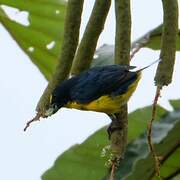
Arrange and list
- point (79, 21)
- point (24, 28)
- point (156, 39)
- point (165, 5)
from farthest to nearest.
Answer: point (24, 28) < point (156, 39) < point (79, 21) < point (165, 5)

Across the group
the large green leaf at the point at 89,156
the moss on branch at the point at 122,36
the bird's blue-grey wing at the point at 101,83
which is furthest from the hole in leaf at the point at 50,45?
the moss on branch at the point at 122,36

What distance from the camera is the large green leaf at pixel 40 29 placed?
6.01ft

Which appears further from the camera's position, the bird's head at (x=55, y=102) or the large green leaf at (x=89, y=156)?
the large green leaf at (x=89, y=156)

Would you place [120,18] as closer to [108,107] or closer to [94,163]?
[108,107]

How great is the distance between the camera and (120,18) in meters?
1.20

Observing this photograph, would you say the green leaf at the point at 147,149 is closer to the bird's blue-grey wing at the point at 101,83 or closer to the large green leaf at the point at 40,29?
the bird's blue-grey wing at the point at 101,83

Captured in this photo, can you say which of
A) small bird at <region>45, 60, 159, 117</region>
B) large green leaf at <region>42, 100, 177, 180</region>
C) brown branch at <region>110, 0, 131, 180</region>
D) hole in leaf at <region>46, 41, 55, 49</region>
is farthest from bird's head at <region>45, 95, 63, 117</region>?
hole in leaf at <region>46, 41, 55, 49</region>

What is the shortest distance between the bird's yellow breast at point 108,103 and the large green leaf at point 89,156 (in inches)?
9.1

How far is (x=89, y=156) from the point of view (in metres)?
1.76

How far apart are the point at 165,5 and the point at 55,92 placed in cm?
26

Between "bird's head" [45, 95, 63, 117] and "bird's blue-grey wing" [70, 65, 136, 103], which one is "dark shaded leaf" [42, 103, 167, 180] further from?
"bird's head" [45, 95, 63, 117]

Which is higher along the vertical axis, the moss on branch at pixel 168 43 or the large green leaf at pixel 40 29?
the moss on branch at pixel 168 43

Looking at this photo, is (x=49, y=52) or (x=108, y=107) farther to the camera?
(x=49, y=52)

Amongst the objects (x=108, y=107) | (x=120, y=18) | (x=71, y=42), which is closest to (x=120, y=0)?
(x=120, y=18)
